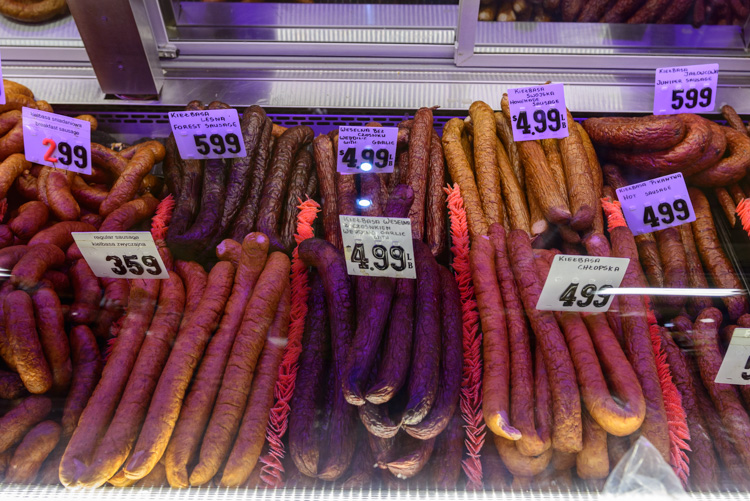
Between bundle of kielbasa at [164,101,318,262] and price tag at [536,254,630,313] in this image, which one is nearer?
price tag at [536,254,630,313]

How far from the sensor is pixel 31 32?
3.08 m

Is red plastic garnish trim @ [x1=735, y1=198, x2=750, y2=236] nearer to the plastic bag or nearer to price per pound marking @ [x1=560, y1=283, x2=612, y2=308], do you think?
price per pound marking @ [x1=560, y1=283, x2=612, y2=308]

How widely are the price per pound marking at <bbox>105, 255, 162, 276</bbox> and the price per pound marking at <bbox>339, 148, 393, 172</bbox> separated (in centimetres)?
93

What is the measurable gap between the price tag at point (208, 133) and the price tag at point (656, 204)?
1770mm

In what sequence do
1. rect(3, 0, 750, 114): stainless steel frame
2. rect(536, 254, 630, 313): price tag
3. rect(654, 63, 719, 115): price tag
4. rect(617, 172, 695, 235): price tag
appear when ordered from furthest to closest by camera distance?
rect(3, 0, 750, 114): stainless steel frame, rect(654, 63, 719, 115): price tag, rect(617, 172, 695, 235): price tag, rect(536, 254, 630, 313): price tag

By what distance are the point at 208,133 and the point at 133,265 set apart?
796 mm

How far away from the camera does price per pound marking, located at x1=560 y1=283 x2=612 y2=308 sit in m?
1.82

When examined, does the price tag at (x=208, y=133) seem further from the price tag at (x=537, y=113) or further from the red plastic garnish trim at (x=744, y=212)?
the red plastic garnish trim at (x=744, y=212)

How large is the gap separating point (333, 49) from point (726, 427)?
2494mm

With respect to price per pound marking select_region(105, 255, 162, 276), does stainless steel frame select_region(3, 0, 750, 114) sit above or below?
above

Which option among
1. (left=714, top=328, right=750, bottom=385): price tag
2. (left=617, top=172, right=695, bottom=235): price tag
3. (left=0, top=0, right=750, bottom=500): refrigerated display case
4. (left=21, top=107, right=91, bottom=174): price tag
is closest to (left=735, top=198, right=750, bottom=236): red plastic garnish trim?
(left=0, top=0, right=750, bottom=500): refrigerated display case

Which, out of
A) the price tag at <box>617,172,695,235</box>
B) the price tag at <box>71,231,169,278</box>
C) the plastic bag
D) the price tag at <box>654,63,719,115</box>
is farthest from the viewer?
the price tag at <box>654,63,719,115</box>

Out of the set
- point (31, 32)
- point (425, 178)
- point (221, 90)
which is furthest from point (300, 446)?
point (31, 32)

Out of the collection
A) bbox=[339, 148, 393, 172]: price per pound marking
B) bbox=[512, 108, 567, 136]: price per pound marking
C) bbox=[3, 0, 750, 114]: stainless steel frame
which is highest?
bbox=[3, 0, 750, 114]: stainless steel frame
